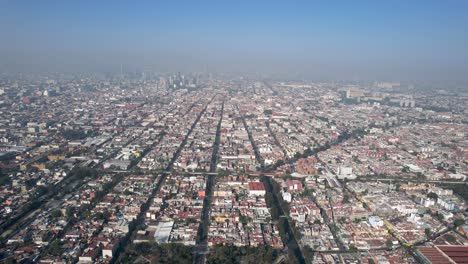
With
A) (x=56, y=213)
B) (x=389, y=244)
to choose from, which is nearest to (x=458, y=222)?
(x=389, y=244)

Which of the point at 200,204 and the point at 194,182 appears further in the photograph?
the point at 194,182

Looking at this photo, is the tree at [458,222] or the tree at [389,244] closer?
the tree at [389,244]

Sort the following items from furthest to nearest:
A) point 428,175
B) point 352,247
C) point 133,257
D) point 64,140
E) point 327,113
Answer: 1. point 327,113
2. point 64,140
3. point 428,175
4. point 352,247
5. point 133,257

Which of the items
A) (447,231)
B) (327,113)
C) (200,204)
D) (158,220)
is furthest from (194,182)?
(327,113)

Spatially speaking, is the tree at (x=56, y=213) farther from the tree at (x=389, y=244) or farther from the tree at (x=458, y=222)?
the tree at (x=458, y=222)

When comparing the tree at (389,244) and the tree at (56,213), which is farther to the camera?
the tree at (56,213)

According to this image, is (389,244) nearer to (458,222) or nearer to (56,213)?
Result: (458,222)

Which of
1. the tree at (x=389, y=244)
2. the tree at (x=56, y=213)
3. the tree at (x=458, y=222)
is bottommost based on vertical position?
the tree at (x=56, y=213)

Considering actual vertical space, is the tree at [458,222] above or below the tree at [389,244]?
above

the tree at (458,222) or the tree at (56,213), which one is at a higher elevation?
the tree at (458,222)

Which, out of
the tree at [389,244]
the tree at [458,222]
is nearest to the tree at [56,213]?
the tree at [389,244]

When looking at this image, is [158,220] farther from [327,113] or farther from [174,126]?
[327,113]
